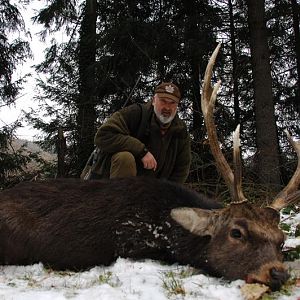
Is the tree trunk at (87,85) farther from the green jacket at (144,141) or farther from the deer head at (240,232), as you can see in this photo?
the deer head at (240,232)

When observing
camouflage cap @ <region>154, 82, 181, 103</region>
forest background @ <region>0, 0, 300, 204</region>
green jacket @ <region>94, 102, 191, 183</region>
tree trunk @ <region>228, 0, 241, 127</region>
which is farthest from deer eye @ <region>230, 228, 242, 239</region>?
tree trunk @ <region>228, 0, 241, 127</region>

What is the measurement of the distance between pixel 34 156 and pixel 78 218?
26.6ft

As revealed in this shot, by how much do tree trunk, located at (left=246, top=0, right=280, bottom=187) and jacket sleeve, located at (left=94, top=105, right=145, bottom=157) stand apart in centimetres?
511

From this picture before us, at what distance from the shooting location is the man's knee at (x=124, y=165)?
18.5ft

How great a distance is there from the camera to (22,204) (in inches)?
180

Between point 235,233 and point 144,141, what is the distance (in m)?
2.62

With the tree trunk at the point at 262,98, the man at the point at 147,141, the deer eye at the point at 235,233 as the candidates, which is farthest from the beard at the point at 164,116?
the tree trunk at the point at 262,98

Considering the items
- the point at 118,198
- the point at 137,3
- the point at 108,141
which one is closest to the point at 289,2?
the point at 137,3

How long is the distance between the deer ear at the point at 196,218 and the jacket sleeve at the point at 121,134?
5.85 feet

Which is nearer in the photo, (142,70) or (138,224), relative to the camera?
(138,224)

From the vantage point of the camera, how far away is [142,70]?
467 inches

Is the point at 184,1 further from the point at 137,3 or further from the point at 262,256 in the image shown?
the point at 262,256

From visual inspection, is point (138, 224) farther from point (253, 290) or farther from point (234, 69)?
point (234, 69)

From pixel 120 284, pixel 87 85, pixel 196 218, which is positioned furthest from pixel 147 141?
pixel 87 85
